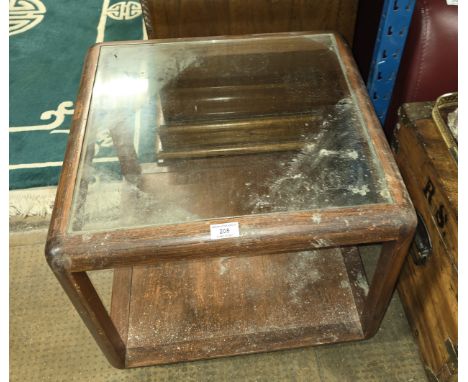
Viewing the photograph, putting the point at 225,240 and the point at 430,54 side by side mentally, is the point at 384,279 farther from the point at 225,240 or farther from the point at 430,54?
the point at 430,54

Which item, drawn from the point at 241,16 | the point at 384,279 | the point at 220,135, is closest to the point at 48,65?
the point at 241,16

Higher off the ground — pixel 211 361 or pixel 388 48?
pixel 388 48

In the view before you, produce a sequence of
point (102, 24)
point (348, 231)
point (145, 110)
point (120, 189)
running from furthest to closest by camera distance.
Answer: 1. point (102, 24)
2. point (145, 110)
3. point (120, 189)
4. point (348, 231)

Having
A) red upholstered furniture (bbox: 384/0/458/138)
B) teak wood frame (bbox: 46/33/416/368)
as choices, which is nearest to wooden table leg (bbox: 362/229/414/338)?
teak wood frame (bbox: 46/33/416/368)

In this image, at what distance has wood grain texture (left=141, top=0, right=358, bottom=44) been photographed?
108cm

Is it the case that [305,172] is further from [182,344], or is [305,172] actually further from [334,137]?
[182,344]

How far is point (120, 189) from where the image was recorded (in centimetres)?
72

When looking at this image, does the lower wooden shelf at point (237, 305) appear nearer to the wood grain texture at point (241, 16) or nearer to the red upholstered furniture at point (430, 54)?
the red upholstered furniture at point (430, 54)

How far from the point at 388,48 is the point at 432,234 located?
0.38 meters

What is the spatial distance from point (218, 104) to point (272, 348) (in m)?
0.49

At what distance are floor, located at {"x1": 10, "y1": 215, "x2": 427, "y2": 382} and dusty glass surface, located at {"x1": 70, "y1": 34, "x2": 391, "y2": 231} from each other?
0.41m

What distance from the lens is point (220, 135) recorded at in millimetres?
828


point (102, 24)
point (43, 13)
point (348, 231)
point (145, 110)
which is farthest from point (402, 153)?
point (43, 13)

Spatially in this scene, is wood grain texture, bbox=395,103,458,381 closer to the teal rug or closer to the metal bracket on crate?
the metal bracket on crate
